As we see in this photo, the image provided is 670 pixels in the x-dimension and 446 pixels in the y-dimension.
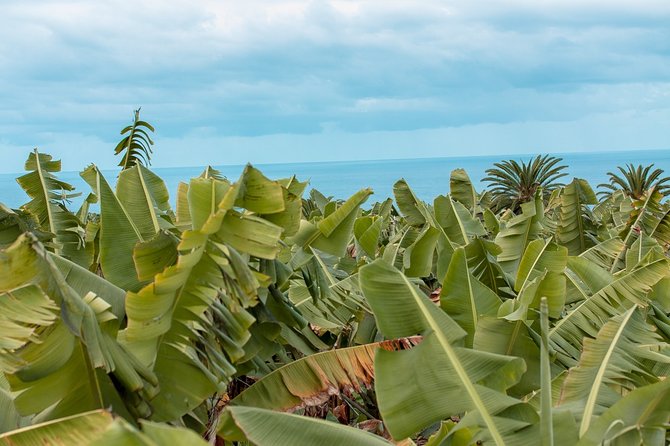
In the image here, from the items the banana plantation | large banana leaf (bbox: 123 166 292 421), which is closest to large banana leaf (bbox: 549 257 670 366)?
the banana plantation

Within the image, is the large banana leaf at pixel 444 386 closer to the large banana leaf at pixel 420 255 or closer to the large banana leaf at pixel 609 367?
the large banana leaf at pixel 609 367

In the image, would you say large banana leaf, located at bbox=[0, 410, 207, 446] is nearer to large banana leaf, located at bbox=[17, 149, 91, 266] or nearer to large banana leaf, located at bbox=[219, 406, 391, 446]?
large banana leaf, located at bbox=[219, 406, 391, 446]

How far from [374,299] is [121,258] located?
1.77 meters

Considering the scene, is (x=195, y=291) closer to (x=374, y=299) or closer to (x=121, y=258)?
(x=374, y=299)

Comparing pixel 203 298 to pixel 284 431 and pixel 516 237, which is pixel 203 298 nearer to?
pixel 284 431

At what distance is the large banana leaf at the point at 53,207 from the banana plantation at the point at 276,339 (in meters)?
0.13

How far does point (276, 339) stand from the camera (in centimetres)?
482

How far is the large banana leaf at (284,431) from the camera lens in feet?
10.3

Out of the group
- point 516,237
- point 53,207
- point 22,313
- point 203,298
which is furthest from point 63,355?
point 516,237

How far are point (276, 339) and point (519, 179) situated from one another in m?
32.7

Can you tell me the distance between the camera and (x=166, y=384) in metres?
3.60

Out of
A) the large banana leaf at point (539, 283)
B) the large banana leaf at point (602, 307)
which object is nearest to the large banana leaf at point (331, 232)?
the large banana leaf at point (539, 283)

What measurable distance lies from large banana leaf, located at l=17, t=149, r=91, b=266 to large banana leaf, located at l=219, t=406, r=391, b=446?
3.20 m

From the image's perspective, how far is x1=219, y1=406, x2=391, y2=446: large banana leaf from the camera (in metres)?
3.13
